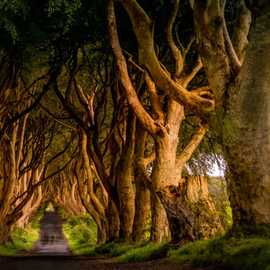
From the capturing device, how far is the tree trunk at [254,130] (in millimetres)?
9758

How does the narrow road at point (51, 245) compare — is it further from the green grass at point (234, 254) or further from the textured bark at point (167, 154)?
the green grass at point (234, 254)

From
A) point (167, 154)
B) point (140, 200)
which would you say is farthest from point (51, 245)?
point (167, 154)

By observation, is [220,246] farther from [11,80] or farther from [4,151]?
[4,151]

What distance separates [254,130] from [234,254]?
2.12 meters

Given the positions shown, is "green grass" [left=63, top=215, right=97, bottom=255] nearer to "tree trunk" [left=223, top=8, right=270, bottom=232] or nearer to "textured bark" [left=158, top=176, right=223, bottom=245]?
"textured bark" [left=158, top=176, right=223, bottom=245]

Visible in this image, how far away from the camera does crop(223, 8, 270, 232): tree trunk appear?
32.0 feet

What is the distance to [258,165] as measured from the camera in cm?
980

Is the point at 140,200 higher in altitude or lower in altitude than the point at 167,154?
lower

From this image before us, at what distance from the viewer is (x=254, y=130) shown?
9.78m

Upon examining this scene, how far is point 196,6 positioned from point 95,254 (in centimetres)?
1366

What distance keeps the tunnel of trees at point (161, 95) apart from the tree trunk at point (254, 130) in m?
0.02

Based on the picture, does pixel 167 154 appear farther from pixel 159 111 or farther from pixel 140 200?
pixel 140 200

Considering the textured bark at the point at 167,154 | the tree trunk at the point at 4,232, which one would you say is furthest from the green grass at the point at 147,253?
the tree trunk at the point at 4,232

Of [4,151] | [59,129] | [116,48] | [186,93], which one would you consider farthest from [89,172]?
[186,93]
